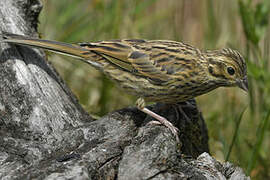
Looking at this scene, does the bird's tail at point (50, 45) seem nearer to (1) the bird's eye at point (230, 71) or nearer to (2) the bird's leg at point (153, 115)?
(2) the bird's leg at point (153, 115)

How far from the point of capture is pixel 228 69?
4.33m

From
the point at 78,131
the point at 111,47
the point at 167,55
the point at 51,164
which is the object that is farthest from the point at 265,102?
the point at 51,164

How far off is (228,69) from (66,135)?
172 centimetres

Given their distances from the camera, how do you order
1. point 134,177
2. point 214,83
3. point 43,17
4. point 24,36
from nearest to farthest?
→ point 134,177 → point 24,36 → point 214,83 → point 43,17

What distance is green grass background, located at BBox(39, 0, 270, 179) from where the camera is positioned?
517 cm

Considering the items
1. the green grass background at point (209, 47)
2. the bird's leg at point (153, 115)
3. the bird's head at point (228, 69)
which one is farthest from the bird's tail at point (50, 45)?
the bird's head at point (228, 69)

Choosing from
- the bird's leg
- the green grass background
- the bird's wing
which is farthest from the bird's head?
the bird's leg

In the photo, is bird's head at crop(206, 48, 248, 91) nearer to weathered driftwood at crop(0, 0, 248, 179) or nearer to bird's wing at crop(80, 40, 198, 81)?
bird's wing at crop(80, 40, 198, 81)

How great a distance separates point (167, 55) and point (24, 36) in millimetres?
1417

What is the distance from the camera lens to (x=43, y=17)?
19.9ft

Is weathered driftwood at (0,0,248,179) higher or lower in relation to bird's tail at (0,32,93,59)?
lower

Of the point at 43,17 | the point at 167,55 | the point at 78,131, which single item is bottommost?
the point at 78,131

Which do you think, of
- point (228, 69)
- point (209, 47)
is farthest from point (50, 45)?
point (209, 47)

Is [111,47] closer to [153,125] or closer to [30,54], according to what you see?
[30,54]
